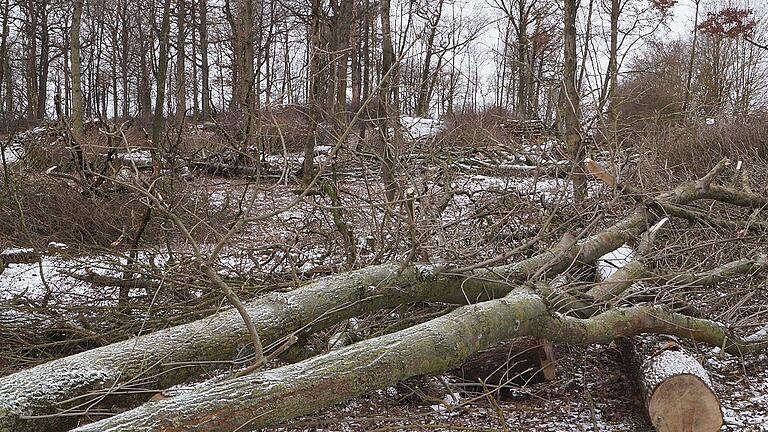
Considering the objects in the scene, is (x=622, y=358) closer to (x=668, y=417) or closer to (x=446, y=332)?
(x=668, y=417)

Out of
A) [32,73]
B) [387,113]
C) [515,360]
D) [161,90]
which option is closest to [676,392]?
[515,360]

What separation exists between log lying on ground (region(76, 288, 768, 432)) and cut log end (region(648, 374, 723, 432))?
491 millimetres

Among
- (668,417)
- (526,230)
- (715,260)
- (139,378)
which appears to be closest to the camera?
(139,378)

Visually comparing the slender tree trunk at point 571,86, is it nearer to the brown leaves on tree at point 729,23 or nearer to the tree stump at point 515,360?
the tree stump at point 515,360

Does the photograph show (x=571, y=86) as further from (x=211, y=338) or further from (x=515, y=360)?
(x=211, y=338)

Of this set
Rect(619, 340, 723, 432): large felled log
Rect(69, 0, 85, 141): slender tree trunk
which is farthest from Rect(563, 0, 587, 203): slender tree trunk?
Rect(69, 0, 85, 141): slender tree trunk

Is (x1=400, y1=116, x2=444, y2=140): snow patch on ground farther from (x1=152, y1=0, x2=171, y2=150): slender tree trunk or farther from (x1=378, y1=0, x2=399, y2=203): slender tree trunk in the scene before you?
(x1=152, y1=0, x2=171, y2=150): slender tree trunk

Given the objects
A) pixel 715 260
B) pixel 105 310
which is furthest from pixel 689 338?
pixel 105 310

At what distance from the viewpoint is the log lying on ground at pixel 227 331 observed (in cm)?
252

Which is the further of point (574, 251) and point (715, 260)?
point (715, 260)

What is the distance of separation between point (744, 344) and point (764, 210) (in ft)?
8.72

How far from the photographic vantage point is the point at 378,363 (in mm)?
2615

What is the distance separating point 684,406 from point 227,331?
235 cm

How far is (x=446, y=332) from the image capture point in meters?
2.94
